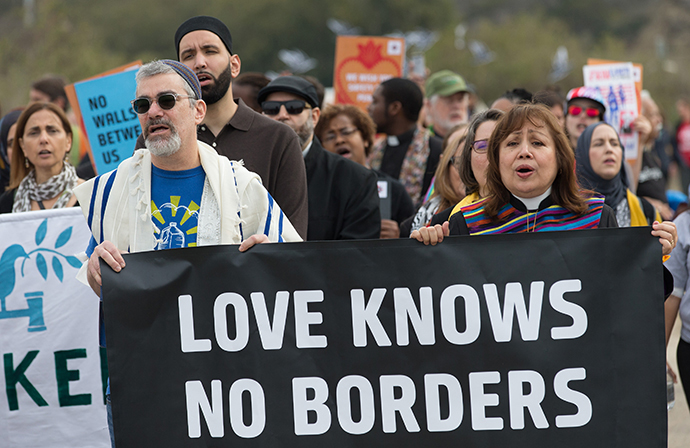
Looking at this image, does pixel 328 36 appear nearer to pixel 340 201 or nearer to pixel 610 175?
pixel 610 175

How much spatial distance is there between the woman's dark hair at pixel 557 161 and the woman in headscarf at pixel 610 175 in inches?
74.0

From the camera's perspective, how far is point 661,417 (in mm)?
3068

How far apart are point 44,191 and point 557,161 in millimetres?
3220

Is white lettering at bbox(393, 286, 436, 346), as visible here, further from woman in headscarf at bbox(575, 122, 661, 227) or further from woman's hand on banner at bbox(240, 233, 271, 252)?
woman in headscarf at bbox(575, 122, 661, 227)

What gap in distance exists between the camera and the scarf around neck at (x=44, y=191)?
5137 mm

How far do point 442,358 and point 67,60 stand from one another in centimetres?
3577

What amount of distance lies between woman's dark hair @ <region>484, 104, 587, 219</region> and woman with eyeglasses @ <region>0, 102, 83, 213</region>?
9.11 ft

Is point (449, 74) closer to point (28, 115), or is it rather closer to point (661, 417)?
point (28, 115)

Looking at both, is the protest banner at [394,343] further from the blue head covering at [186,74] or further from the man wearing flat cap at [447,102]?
the man wearing flat cap at [447,102]

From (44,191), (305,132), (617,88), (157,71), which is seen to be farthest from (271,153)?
(617,88)

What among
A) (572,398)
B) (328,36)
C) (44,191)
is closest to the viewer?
(572,398)

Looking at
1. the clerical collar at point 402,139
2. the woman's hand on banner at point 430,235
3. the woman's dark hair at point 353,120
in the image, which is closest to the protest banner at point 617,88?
the clerical collar at point 402,139

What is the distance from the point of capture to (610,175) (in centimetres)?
517

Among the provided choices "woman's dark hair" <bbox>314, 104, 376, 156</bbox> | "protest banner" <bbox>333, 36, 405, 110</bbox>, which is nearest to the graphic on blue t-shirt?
"woman's dark hair" <bbox>314, 104, 376, 156</bbox>
